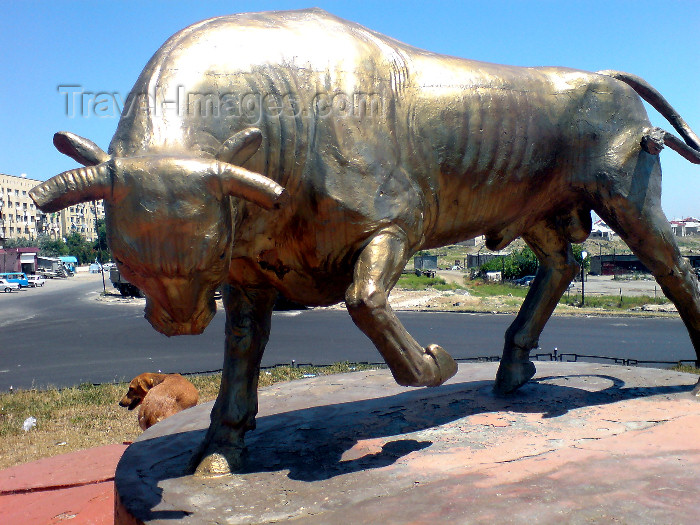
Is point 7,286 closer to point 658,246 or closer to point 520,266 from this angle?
point 520,266

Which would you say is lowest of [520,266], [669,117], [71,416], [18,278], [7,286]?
[71,416]

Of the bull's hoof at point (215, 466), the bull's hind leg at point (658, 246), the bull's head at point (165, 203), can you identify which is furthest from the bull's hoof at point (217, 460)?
the bull's hind leg at point (658, 246)

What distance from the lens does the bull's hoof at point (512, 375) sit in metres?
4.45

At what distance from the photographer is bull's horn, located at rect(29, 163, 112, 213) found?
2.11 meters

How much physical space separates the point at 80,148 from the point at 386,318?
1.41 m

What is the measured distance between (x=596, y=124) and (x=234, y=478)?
2.94 m

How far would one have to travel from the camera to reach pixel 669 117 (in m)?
4.55

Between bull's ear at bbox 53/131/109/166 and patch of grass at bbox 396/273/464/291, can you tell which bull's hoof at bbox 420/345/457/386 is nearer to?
bull's ear at bbox 53/131/109/166

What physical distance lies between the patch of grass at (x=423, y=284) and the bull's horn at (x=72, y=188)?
25415 millimetres

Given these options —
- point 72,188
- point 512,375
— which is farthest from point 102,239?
point 512,375

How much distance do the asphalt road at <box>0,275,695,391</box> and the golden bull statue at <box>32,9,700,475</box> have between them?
7148 millimetres

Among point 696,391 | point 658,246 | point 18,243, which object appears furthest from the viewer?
point 18,243

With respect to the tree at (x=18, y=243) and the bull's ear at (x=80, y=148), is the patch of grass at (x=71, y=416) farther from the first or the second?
the tree at (x=18, y=243)

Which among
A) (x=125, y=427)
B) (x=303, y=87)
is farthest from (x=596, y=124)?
(x=125, y=427)
